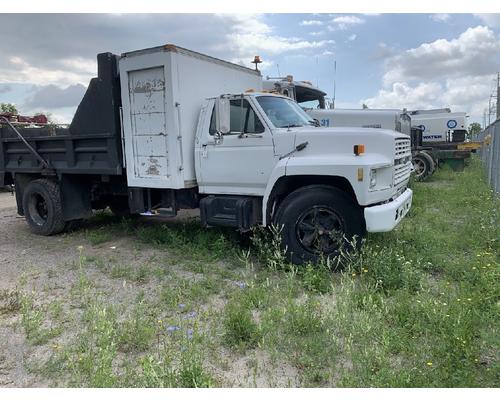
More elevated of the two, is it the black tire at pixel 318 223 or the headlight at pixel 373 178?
the headlight at pixel 373 178

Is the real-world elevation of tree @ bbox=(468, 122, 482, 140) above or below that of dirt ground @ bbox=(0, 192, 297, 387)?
above

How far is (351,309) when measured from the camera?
12.7 feet

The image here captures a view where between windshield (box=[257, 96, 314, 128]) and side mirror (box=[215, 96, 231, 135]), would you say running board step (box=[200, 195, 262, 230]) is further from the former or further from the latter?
windshield (box=[257, 96, 314, 128])

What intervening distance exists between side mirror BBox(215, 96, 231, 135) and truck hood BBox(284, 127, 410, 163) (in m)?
1.00

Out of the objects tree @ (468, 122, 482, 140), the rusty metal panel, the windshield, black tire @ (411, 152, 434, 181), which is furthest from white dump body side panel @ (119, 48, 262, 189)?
tree @ (468, 122, 482, 140)

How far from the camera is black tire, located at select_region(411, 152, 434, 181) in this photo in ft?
50.5

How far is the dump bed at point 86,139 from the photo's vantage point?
21.8 feet

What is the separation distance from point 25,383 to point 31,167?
18.3 ft

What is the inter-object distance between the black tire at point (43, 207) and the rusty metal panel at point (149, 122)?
2023mm

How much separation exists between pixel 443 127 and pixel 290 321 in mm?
17097

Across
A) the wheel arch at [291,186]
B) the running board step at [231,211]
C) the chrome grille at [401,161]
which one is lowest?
the running board step at [231,211]

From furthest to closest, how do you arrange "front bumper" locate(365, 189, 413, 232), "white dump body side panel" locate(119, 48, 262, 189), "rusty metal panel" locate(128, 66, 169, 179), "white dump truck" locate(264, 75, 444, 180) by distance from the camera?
"white dump truck" locate(264, 75, 444, 180)
"rusty metal panel" locate(128, 66, 169, 179)
"white dump body side panel" locate(119, 48, 262, 189)
"front bumper" locate(365, 189, 413, 232)

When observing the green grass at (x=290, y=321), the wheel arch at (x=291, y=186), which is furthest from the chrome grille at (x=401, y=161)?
the green grass at (x=290, y=321)

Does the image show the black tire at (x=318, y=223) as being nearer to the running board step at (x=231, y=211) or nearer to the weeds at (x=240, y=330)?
the running board step at (x=231, y=211)
